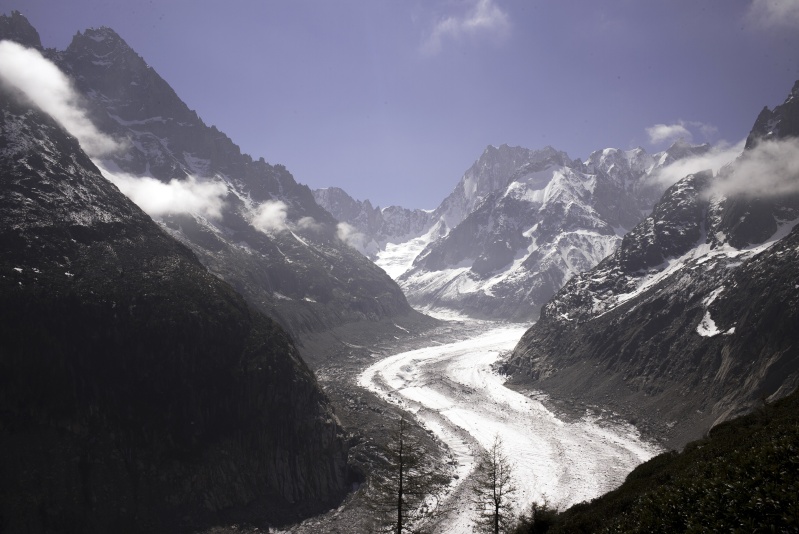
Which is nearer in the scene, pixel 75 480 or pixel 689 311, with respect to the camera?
pixel 75 480

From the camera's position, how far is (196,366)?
80.3 metres

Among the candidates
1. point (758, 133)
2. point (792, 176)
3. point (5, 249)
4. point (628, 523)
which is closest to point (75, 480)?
point (5, 249)

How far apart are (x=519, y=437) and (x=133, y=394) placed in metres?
78.6

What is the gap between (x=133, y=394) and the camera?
72.9 m

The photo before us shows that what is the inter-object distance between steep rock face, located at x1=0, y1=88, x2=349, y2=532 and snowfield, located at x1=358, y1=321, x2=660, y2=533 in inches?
1183

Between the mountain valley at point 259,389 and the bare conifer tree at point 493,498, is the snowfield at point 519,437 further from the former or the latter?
the bare conifer tree at point 493,498

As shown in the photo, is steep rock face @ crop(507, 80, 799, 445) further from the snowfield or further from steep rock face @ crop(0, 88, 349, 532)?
steep rock face @ crop(0, 88, 349, 532)

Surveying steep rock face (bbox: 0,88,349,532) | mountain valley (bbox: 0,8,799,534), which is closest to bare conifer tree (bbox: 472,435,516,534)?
mountain valley (bbox: 0,8,799,534)

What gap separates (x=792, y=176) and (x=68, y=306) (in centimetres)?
19378

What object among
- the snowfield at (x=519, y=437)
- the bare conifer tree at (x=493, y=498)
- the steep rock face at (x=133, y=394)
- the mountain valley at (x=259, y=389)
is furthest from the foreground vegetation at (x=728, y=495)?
the steep rock face at (x=133, y=394)

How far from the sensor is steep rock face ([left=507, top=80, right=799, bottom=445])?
327ft

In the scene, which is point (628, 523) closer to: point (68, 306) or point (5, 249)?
point (68, 306)

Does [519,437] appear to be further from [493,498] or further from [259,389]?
[493,498]

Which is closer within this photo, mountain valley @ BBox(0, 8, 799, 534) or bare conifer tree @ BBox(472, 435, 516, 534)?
bare conifer tree @ BBox(472, 435, 516, 534)
